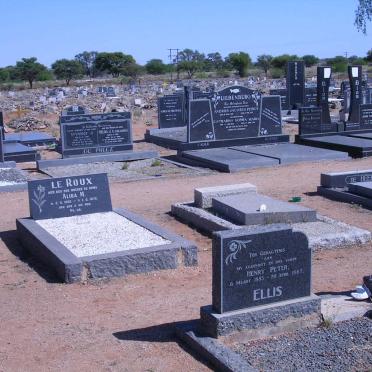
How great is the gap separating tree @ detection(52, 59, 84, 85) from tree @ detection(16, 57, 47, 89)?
10.2ft

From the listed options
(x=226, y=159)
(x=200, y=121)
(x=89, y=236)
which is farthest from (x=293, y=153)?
(x=89, y=236)

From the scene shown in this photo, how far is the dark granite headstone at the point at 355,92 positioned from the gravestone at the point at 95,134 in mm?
6326

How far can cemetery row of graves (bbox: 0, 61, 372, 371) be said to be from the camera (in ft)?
18.2

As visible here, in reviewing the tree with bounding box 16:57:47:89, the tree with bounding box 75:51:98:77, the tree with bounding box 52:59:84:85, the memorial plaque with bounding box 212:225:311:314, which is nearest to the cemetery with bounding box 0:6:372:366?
the memorial plaque with bounding box 212:225:311:314

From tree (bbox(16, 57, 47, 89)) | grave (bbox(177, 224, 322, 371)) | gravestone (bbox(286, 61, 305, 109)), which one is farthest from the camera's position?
tree (bbox(16, 57, 47, 89))

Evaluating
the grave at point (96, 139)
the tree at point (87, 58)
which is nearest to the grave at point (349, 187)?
the grave at point (96, 139)

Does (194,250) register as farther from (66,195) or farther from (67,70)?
(67,70)

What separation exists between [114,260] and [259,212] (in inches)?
93.9

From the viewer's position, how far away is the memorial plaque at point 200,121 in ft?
56.9

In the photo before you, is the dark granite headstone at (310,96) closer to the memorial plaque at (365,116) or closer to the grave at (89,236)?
the memorial plaque at (365,116)

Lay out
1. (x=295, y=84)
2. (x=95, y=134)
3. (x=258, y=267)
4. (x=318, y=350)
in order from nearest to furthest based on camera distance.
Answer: (x=318, y=350) < (x=258, y=267) < (x=95, y=134) < (x=295, y=84)

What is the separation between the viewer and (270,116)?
18.4 metres

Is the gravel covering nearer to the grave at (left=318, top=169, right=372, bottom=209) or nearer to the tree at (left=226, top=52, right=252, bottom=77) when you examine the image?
the grave at (left=318, top=169, right=372, bottom=209)

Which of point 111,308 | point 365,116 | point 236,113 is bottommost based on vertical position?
point 111,308
